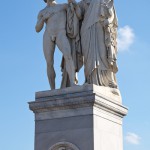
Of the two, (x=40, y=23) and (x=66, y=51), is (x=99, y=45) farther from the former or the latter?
(x=40, y=23)

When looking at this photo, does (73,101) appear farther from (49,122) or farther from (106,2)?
(106,2)

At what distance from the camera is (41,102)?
1362 cm

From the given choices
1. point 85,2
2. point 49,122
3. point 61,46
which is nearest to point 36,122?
point 49,122

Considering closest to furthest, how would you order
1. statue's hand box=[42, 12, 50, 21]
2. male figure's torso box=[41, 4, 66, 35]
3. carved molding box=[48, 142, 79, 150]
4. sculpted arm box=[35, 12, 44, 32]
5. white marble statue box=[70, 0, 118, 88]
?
carved molding box=[48, 142, 79, 150] → white marble statue box=[70, 0, 118, 88] → male figure's torso box=[41, 4, 66, 35] → statue's hand box=[42, 12, 50, 21] → sculpted arm box=[35, 12, 44, 32]

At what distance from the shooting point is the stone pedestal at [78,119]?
1291 cm

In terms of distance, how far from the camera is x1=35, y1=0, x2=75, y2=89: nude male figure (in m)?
14.1

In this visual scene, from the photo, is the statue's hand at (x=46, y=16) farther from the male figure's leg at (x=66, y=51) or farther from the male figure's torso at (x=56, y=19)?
the male figure's leg at (x=66, y=51)

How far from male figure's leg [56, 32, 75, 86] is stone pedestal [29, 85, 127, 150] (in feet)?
1.78

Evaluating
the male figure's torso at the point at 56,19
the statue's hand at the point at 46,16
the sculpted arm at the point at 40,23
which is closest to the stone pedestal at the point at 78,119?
the male figure's torso at the point at 56,19

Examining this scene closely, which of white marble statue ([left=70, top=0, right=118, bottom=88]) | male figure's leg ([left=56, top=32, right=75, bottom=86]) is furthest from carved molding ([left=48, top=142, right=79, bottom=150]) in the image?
white marble statue ([left=70, top=0, right=118, bottom=88])

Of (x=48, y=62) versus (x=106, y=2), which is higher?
(x=106, y=2)

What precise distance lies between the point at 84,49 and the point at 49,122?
2370 mm

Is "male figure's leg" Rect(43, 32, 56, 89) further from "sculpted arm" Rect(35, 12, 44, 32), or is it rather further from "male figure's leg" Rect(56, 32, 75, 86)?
"sculpted arm" Rect(35, 12, 44, 32)

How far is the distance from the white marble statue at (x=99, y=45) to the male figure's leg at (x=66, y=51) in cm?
43
